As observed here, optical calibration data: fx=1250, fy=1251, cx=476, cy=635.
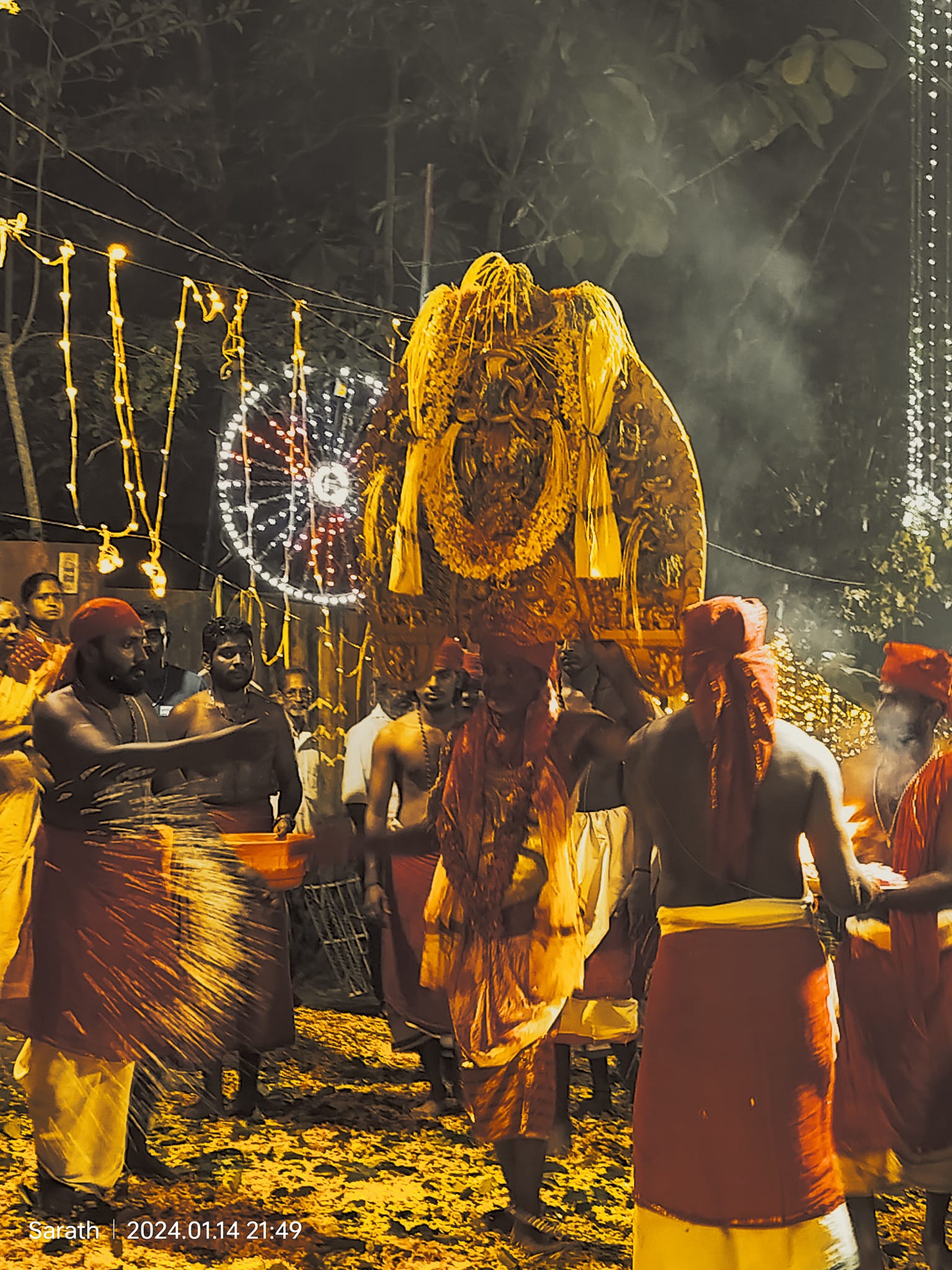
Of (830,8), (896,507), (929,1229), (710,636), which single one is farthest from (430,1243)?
(830,8)

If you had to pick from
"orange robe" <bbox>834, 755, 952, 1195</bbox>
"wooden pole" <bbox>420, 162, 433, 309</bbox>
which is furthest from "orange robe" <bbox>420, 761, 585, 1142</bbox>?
"wooden pole" <bbox>420, 162, 433, 309</bbox>

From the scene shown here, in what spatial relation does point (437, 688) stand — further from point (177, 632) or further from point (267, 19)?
point (267, 19)

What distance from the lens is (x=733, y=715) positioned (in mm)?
2680

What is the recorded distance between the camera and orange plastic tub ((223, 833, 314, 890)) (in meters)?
3.41

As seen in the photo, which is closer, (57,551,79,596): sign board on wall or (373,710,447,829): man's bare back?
(373,710,447,829): man's bare back

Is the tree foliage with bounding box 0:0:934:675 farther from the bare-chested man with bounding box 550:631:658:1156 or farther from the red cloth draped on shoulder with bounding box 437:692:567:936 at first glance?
the red cloth draped on shoulder with bounding box 437:692:567:936

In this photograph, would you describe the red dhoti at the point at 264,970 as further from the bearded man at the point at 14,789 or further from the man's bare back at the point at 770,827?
the man's bare back at the point at 770,827

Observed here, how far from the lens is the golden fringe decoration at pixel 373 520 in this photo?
11.2 ft

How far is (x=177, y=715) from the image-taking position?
3416 millimetres

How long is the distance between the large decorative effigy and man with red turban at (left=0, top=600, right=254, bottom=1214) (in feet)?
2.30

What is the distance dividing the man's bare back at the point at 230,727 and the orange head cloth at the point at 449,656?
0.46m

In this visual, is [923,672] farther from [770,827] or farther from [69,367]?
[69,367]

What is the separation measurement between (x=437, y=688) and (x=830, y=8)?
6.57 ft

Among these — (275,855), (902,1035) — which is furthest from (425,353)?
(902,1035)
